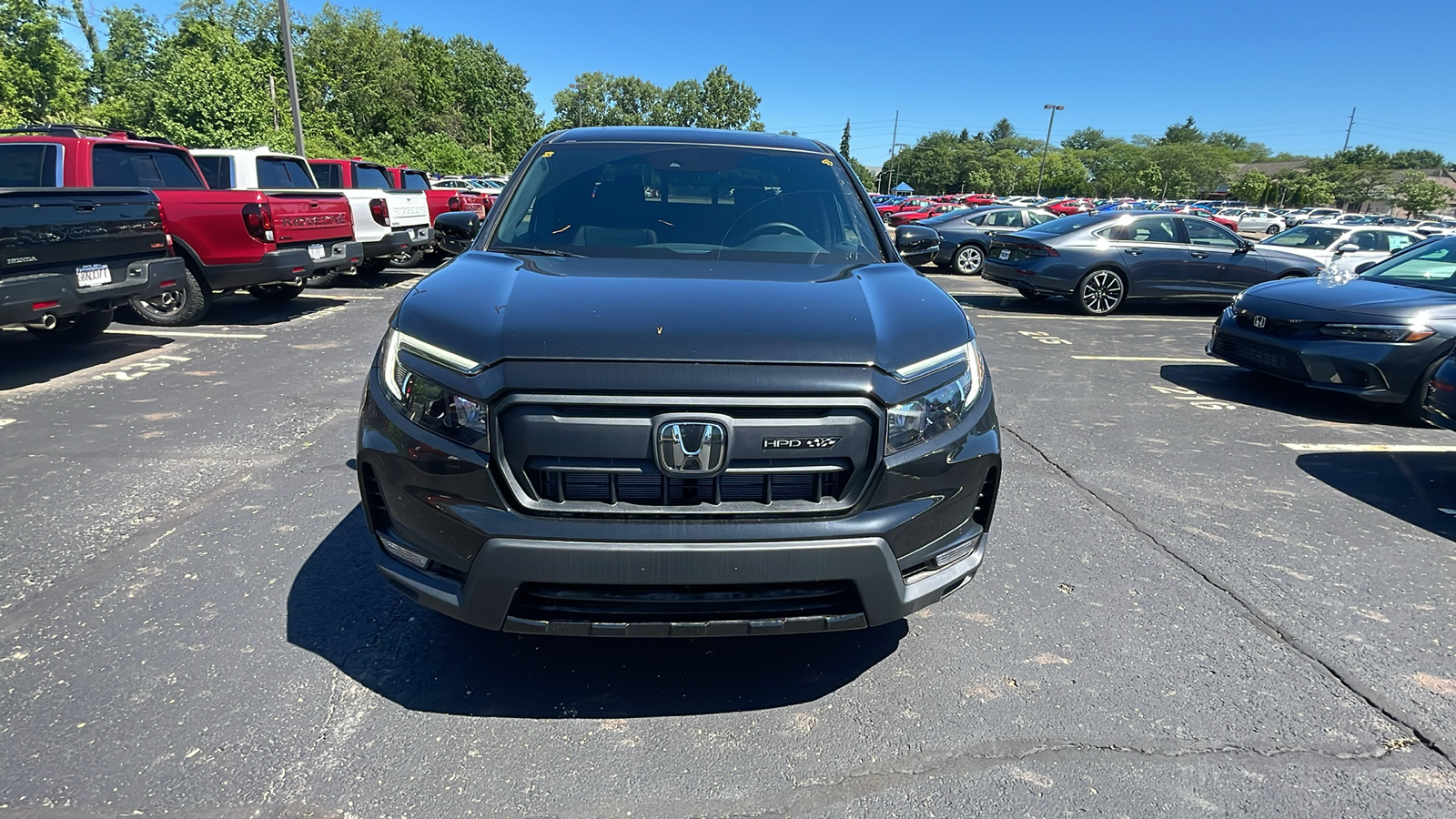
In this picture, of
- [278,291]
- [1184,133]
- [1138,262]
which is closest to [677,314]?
[278,291]

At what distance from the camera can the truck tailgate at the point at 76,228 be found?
530 cm

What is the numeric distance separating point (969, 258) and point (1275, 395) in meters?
10.2

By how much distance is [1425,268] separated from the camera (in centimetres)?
619

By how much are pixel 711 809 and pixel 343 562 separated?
199 cm

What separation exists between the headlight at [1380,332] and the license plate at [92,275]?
9306mm

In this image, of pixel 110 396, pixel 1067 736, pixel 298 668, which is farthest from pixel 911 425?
pixel 110 396

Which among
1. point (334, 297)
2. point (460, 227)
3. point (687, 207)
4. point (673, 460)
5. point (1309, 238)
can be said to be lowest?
point (334, 297)

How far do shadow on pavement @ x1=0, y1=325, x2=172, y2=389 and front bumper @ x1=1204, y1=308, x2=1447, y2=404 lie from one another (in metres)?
9.48

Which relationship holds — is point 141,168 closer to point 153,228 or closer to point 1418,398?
point 153,228

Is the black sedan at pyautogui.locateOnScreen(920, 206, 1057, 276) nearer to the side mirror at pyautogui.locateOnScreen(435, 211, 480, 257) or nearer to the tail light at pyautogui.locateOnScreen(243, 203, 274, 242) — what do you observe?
the tail light at pyautogui.locateOnScreen(243, 203, 274, 242)

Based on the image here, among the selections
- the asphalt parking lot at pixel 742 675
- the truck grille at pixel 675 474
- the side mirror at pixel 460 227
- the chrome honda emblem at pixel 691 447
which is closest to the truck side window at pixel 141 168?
the asphalt parking lot at pixel 742 675

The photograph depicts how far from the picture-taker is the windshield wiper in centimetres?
289

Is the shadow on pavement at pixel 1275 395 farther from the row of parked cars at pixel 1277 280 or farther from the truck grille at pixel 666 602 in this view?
the truck grille at pixel 666 602

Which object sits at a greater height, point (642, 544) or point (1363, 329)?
point (1363, 329)
